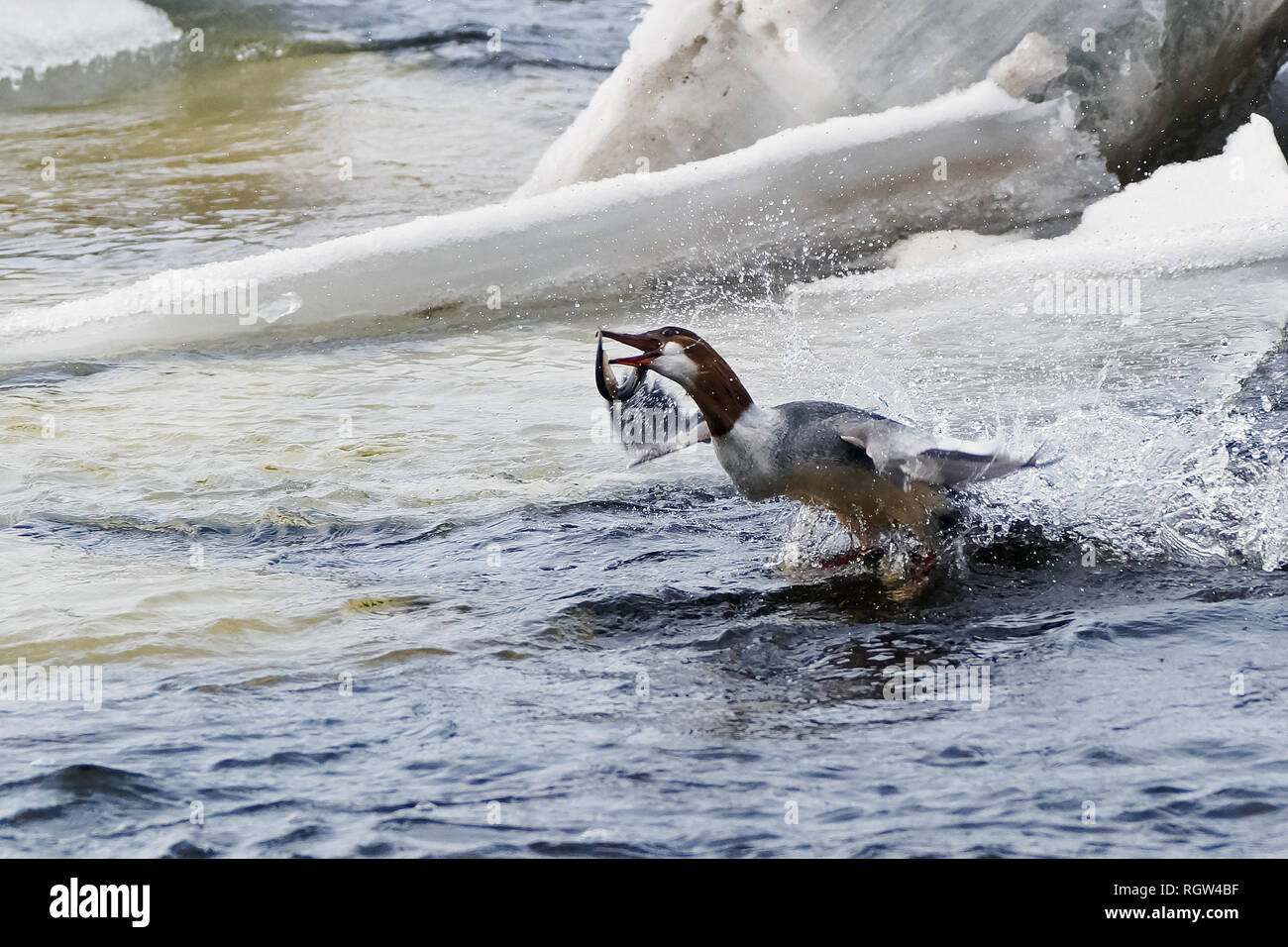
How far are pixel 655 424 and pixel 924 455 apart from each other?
98cm

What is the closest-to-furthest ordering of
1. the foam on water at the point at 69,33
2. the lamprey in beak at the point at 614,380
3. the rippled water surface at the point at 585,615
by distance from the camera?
the rippled water surface at the point at 585,615
the lamprey in beak at the point at 614,380
the foam on water at the point at 69,33

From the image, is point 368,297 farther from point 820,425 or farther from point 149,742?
point 149,742

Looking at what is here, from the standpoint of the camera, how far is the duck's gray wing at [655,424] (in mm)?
5188

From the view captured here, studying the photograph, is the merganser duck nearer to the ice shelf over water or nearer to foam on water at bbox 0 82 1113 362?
foam on water at bbox 0 82 1113 362

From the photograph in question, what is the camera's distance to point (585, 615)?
4754mm

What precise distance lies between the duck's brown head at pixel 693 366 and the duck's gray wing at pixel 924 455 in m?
0.39

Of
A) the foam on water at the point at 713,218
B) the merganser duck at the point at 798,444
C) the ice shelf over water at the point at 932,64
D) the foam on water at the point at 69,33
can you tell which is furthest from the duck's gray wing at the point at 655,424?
the foam on water at the point at 69,33

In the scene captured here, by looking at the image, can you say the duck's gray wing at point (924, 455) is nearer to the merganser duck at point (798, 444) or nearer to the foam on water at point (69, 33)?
the merganser duck at point (798, 444)

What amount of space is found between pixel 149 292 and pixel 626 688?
5424 mm

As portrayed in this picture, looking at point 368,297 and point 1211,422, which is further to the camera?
point 368,297

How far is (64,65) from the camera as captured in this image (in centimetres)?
1681

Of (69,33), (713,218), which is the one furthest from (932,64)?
(69,33)

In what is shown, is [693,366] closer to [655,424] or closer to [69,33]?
[655,424]
